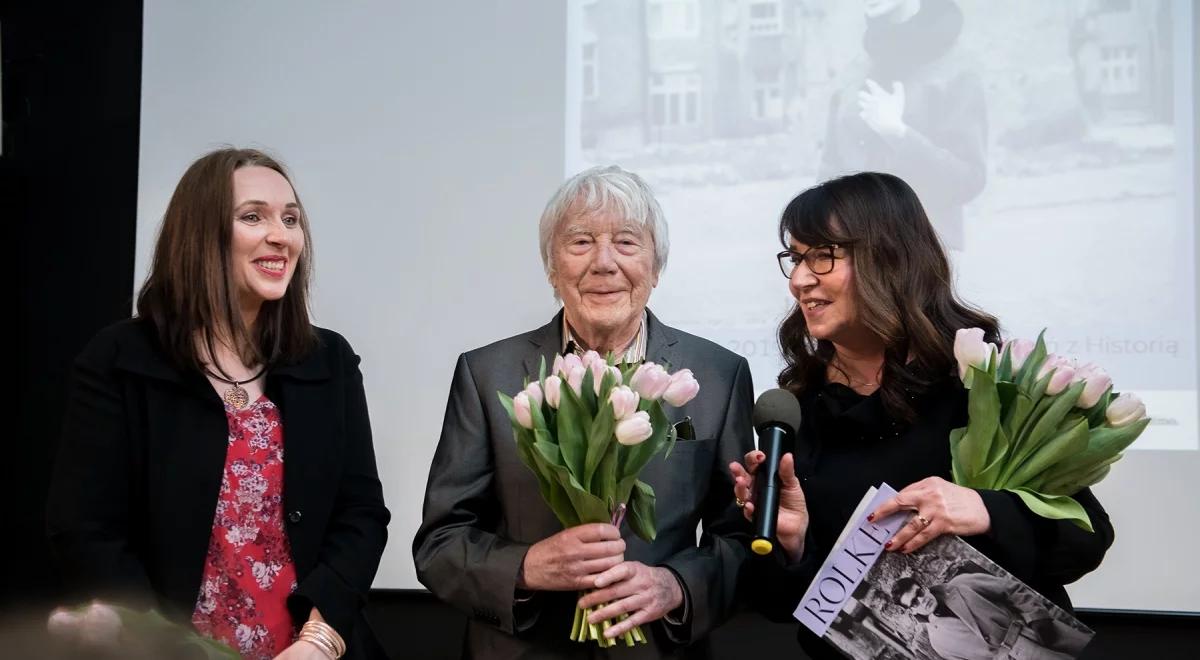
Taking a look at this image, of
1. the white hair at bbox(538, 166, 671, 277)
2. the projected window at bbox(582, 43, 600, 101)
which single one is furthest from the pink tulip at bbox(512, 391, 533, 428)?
the projected window at bbox(582, 43, 600, 101)

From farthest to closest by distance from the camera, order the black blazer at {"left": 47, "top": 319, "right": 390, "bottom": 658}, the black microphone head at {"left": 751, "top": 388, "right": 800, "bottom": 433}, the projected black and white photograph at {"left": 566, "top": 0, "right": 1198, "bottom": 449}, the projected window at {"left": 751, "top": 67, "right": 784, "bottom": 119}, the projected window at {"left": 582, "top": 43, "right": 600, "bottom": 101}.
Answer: the projected window at {"left": 582, "top": 43, "right": 600, "bottom": 101} → the projected window at {"left": 751, "top": 67, "right": 784, "bottom": 119} → the projected black and white photograph at {"left": 566, "top": 0, "right": 1198, "bottom": 449} → the black blazer at {"left": 47, "top": 319, "right": 390, "bottom": 658} → the black microphone head at {"left": 751, "top": 388, "right": 800, "bottom": 433}

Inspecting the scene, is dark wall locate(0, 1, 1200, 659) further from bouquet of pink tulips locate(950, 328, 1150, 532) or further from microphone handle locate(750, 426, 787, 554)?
bouquet of pink tulips locate(950, 328, 1150, 532)

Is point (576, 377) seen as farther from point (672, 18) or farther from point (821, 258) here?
point (672, 18)

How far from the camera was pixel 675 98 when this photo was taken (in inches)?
151

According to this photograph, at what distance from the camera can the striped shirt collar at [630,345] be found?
89.0 inches

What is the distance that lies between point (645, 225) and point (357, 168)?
7.54ft

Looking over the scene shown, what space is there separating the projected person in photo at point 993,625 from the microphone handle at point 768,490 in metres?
0.31

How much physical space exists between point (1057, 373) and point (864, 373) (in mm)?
537

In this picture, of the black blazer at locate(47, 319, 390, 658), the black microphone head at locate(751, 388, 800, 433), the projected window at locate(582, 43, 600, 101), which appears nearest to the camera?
the black microphone head at locate(751, 388, 800, 433)

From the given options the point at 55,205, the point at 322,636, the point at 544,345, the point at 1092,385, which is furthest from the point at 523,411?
the point at 55,205

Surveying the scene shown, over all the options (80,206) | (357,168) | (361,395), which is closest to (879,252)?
(361,395)

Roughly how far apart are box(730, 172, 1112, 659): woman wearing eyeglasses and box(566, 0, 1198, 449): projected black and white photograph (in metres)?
1.46

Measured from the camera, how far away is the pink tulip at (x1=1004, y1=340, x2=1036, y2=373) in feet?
5.90

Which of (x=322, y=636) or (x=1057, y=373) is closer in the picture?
(x=1057, y=373)
